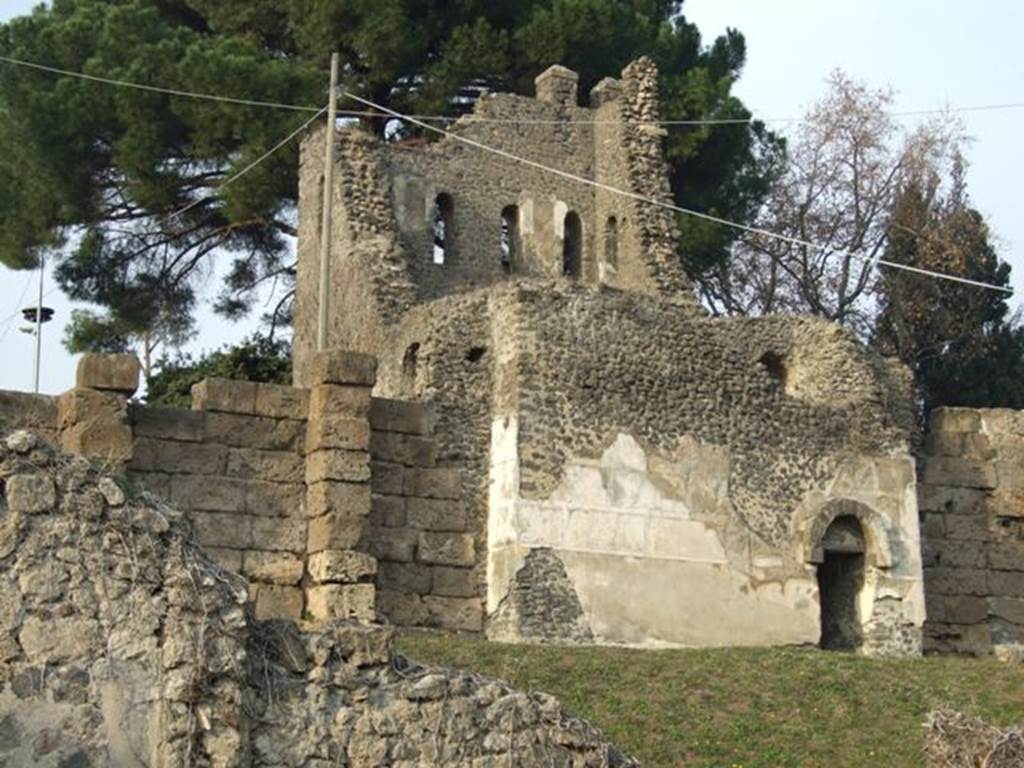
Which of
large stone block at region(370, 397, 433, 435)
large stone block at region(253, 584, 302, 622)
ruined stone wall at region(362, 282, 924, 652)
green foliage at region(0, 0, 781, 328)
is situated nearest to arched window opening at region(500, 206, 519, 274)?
green foliage at region(0, 0, 781, 328)

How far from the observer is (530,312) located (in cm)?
1981

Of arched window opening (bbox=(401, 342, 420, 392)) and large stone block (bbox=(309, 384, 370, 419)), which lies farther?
arched window opening (bbox=(401, 342, 420, 392))

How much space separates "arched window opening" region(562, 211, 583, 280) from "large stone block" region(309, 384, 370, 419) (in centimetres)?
1067

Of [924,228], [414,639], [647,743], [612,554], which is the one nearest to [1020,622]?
[612,554]

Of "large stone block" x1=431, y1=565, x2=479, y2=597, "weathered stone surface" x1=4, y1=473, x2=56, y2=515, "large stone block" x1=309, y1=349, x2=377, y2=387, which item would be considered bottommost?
"large stone block" x1=431, y1=565, x2=479, y2=597

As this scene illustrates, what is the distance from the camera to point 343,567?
60.1 ft

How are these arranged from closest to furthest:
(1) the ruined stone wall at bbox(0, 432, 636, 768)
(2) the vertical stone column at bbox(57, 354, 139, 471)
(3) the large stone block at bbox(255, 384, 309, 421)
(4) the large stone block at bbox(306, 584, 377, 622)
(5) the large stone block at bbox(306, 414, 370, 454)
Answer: (1) the ruined stone wall at bbox(0, 432, 636, 768) → (2) the vertical stone column at bbox(57, 354, 139, 471) → (4) the large stone block at bbox(306, 584, 377, 622) → (5) the large stone block at bbox(306, 414, 370, 454) → (3) the large stone block at bbox(255, 384, 309, 421)

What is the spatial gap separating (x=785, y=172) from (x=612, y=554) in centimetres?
1882

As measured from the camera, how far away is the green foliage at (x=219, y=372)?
28.0 meters

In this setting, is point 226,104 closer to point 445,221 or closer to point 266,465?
point 445,221

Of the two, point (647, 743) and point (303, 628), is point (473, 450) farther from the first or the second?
point (303, 628)

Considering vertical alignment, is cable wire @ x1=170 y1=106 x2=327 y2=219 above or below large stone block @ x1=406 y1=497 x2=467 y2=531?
above

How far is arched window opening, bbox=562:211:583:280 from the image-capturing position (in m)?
29.3

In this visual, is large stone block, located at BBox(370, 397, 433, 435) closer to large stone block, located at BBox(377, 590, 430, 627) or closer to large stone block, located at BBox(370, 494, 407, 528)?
large stone block, located at BBox(370, 494, 407, 528)
